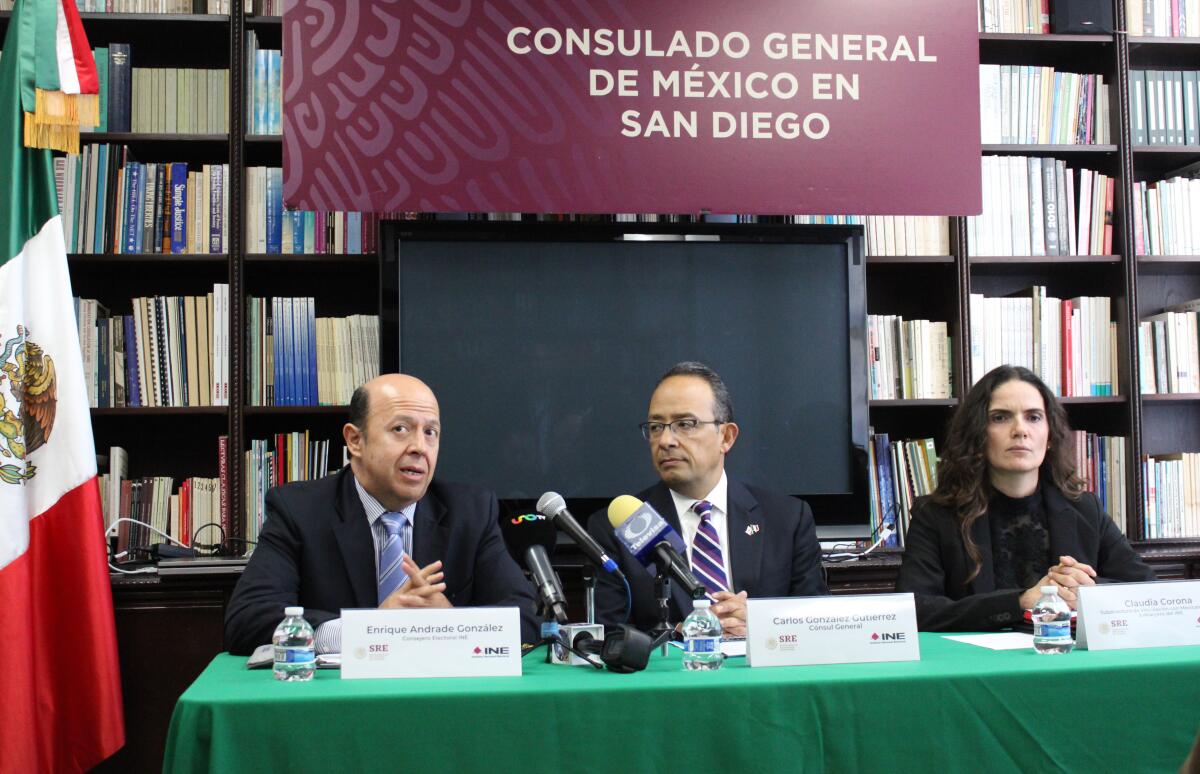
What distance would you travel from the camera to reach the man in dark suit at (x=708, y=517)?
2.68 meters

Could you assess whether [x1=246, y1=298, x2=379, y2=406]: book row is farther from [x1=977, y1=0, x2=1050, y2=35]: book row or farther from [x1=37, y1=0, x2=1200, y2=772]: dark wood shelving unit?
[x1=977, y1=0, x2=1050, y2=35]: book row

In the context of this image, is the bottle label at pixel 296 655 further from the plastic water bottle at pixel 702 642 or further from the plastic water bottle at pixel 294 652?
the plastic water bottle at pixel 702 642

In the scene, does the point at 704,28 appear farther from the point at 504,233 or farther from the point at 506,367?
the point at 506,367

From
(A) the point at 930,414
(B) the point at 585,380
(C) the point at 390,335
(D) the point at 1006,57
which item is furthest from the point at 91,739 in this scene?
(D) the point at 1006,57

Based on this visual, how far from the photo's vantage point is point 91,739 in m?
3.13

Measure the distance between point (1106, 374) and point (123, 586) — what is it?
135 inches

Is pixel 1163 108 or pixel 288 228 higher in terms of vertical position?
pixel 1163 108

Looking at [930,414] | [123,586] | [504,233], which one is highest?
[504,233]

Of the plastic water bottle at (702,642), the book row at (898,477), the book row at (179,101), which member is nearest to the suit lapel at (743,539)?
the plastic water bottle at (702,642)

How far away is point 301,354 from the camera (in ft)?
12.4

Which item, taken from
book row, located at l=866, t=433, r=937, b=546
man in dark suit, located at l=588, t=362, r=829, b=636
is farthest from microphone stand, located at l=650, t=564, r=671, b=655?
book row, located at l=866, t=433, r=937, b=546

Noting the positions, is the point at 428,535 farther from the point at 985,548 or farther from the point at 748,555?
the point at 985,548

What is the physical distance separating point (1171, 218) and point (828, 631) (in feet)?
9.92

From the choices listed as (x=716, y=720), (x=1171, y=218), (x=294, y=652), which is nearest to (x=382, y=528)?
(x=294, y=652)
